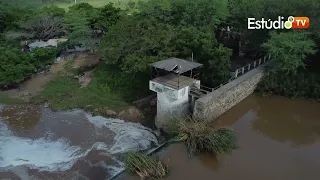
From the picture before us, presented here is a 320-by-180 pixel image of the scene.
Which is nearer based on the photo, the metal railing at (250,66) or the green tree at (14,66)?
the metal railing at (250,66)

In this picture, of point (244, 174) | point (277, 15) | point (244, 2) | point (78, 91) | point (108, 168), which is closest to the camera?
point (244, 174)

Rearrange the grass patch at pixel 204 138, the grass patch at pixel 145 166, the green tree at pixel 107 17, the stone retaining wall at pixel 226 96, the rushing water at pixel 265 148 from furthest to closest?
the green tree at pixel 107 17 → the stone retaining wall at pixel 226 96 → the grass patch at pixel 204 138 → the rushing water at pixel 265 148 → the grass patch at pixel 145 166

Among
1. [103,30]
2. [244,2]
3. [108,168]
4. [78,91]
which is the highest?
[244,2]

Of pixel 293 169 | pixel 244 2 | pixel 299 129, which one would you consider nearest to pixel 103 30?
pixel 244 2

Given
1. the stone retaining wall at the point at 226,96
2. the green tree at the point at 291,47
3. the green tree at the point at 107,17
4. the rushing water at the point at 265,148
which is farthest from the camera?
the green tree at the point at 107,17

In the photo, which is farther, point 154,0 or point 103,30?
point 103,30

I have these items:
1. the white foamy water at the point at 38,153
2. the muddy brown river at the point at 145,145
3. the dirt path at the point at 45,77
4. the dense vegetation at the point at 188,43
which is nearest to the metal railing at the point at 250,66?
the dense vegetation at the point at 188,43

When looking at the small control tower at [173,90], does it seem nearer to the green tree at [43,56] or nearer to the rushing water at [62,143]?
the rushing water at [62,143]

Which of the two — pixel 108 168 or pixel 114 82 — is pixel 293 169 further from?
pixel 114 82
